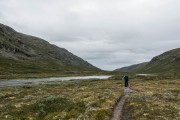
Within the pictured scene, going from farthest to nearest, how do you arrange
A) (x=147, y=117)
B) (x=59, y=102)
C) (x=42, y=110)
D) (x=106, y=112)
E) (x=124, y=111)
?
(x=59, y=102) → (x=42, y=110) → (x=124, y=111) → (x=106, y=112) → (x=147, y=117)

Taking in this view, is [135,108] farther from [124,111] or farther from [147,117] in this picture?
[147,117]

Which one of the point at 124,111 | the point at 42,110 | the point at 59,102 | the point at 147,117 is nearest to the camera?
the point at 147,117

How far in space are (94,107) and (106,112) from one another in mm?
4510

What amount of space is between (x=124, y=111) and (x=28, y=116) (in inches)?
467

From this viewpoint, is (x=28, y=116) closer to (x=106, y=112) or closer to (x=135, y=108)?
(x=106, y=112)

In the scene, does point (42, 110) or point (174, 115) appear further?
point (42, 110)

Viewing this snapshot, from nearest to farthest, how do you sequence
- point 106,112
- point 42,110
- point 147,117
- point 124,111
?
point 147,117
point 106,112
point 124,111
point 42,110

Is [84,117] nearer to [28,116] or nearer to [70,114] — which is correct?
[70,114]

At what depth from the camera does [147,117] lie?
1309 inches

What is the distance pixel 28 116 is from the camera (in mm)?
38094

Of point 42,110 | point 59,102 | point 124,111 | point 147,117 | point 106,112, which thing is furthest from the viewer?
point 59,102

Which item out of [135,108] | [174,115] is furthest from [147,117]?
[135,108]

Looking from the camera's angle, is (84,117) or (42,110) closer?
(84,117)

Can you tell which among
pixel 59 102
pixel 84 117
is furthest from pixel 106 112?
pixel 59 102
